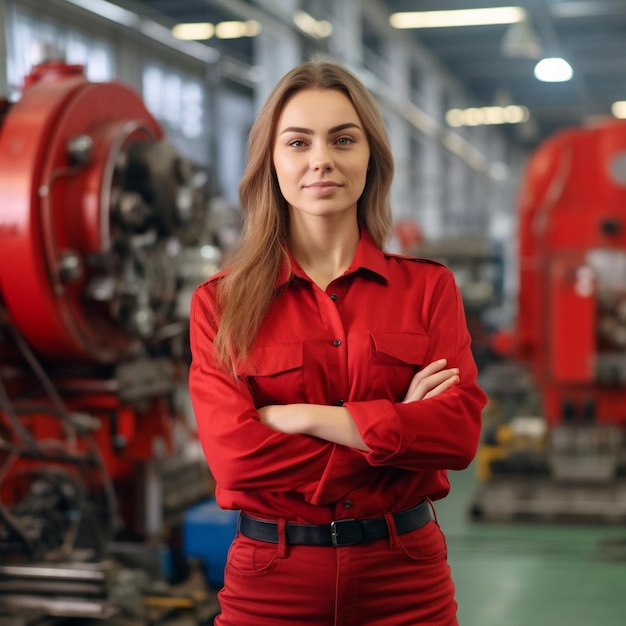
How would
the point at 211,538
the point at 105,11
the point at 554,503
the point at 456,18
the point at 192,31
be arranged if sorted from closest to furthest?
the point at 211,538 → the point at 554,503 → the point at 105,11 → the point at 192,31 → the point at 456,18

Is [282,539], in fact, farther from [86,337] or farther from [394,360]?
[86,337]

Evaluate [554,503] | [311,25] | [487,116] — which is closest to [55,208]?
[554,503]

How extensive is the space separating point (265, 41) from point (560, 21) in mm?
7034

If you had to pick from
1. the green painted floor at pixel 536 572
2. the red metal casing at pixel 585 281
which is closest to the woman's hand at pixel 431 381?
the green painted floor at pixel 536 572

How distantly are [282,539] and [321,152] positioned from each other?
2.10 ft

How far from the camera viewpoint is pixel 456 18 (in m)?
13.5

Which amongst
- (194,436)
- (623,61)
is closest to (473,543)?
(194,436)

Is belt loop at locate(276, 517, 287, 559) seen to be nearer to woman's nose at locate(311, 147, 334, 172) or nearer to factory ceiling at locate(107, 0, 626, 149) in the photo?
woman's nose at locate(311, 147, 334, 172)

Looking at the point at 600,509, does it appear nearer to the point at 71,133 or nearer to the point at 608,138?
the point at 608,138

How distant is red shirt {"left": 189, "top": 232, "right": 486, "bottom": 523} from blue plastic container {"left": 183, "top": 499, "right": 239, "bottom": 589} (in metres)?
2.04

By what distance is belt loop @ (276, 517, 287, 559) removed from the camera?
1.58 meters

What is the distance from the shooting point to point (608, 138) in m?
6.59

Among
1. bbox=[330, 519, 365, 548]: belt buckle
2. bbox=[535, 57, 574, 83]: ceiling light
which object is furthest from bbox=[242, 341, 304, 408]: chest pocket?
bbox=[535, 57, 574, 83]: ceiling light

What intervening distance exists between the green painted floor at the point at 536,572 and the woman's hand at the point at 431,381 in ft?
7.84
